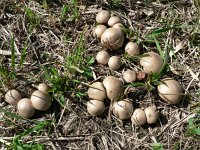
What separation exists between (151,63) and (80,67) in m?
0.71

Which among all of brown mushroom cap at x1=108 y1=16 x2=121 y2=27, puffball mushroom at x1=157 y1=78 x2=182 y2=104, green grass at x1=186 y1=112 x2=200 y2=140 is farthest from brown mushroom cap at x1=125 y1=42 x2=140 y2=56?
green grass at x1=186 y1=112 x2=200 y2=140

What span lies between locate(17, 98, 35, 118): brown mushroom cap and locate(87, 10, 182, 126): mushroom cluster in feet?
1.82

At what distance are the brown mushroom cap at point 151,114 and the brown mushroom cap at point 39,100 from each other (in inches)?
38.0

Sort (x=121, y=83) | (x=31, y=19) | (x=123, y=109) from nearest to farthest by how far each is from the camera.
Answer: (x=123, y=109)
(x=121, y=83)
(x=31, y=19)

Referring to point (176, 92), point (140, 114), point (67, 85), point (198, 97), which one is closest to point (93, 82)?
point (67, 85)

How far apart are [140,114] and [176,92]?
1.36 ft

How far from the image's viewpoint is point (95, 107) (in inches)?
139

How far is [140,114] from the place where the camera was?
139 inches

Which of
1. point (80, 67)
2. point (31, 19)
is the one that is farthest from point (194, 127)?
point (31, 19)

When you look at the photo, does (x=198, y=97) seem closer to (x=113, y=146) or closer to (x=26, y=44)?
(x=113, y=146)

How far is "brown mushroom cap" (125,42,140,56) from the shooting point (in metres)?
3.78

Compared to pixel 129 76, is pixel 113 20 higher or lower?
higher

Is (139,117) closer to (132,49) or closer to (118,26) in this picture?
(132,49)

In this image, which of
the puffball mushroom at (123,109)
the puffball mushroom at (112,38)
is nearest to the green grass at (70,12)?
the puffball mushroom at (112,38)
